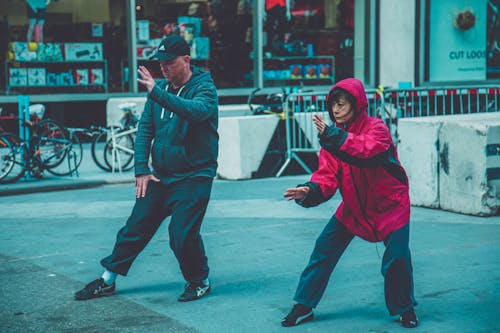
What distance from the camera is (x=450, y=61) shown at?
21.6m

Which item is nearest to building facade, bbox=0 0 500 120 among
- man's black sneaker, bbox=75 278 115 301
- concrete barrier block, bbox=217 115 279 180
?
concrete barrier block, bbox=217 115 279 180

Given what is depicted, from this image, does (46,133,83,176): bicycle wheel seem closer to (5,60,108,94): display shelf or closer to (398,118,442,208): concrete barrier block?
(5,60,108,94): display shelf

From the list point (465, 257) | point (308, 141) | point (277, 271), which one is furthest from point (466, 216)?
point (308, 141)

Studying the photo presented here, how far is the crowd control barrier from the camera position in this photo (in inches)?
533

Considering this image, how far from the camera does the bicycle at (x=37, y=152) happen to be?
40.6 ft

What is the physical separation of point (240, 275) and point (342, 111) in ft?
7.04

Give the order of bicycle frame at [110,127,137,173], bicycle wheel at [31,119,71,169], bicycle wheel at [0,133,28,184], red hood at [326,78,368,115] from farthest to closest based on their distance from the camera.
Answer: bicycle frame at [110,127,137,173] → bicycle wheel at [31,119,71,169] → bicycle wheel at [0,133,28,184] → red hood at [326,78,368,115]

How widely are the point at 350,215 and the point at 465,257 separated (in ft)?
7.54

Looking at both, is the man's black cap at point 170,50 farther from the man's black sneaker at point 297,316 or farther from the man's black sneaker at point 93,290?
the man's black sneaker at point 297,316

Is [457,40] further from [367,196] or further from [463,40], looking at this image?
[367,196]

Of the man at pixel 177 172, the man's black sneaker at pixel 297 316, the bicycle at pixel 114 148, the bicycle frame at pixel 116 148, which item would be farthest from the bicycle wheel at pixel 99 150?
the man's black sneaker at pixel 297 316

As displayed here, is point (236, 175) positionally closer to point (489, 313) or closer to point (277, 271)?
point (277, 271)

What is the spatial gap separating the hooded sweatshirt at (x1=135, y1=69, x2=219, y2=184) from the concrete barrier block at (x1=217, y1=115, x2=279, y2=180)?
22.0 feet

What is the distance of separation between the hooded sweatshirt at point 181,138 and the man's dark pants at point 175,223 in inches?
3.5
